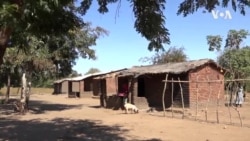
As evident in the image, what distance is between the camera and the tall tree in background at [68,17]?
262 inches

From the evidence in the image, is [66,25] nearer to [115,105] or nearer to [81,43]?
[115,105]

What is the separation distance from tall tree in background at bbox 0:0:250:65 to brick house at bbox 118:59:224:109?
56.3 ft

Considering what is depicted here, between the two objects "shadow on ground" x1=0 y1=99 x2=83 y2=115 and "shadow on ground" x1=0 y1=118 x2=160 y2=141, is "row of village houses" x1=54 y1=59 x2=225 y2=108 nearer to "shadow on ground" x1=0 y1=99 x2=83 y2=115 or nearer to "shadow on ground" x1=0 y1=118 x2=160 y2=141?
"shadow on ground" x1=0 y1=99 x2=83 y2=115

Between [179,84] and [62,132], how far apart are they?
427 inches

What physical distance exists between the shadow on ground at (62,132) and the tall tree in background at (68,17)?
6.40 meters

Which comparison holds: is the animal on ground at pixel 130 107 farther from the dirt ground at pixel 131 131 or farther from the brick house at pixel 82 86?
the brick house at pixel 82 86

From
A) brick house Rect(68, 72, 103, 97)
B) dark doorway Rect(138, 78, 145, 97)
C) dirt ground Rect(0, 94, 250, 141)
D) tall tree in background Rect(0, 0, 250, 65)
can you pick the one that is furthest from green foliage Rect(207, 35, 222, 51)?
tall tree in background Rect(0, 0, 250, 65)

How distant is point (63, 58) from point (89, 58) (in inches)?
106

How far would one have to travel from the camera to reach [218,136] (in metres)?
15.5

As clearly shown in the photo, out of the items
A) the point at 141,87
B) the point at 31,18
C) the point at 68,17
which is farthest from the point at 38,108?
the point at 31,18

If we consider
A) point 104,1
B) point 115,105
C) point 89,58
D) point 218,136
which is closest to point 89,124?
point 218,136

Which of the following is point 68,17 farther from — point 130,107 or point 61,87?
point 61,87

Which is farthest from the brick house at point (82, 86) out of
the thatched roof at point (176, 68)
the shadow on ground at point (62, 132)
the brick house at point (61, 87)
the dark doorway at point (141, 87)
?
the shadow on ground at point (62, 132)

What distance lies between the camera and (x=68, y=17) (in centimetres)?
967
